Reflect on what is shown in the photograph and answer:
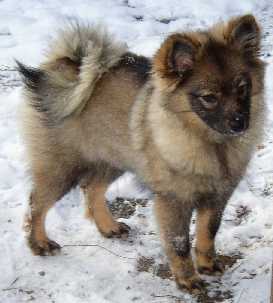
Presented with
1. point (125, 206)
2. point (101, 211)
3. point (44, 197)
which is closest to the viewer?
point (44, 197)

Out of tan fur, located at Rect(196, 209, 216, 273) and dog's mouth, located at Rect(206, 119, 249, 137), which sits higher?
dog's mouth, located at Rect(206, 119, 249, 137)

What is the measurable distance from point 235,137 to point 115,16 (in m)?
4.21

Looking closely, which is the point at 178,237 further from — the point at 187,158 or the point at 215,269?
the point at 187,158

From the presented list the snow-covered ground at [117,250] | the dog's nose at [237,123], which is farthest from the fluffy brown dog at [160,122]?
the snow-covered ground at [117,250]

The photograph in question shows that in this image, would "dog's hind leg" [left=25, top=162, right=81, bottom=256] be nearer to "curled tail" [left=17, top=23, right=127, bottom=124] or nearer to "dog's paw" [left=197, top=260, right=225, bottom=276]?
"curled tail" [left=17, top=23, right=127, bottom=124]

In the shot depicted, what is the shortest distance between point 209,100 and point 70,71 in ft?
3.32

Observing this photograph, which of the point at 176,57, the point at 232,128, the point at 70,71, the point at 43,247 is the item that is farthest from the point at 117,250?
the point at 176,57

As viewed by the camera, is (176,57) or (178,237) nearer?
(176,57)

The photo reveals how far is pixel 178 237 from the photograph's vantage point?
11.7 feet

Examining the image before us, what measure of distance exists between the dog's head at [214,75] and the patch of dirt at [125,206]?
1.30 meters

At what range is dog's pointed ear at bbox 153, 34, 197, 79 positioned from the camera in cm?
309

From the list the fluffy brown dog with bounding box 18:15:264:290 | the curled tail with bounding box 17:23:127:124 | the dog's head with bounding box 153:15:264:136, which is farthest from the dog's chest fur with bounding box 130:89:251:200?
the curled tail with bounding box 17:23:127:124

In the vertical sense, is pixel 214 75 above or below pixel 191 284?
above

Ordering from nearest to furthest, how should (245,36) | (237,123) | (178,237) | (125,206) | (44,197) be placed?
(237,123) < (245,36) < (178,237) < (44,197) < (125,206)
